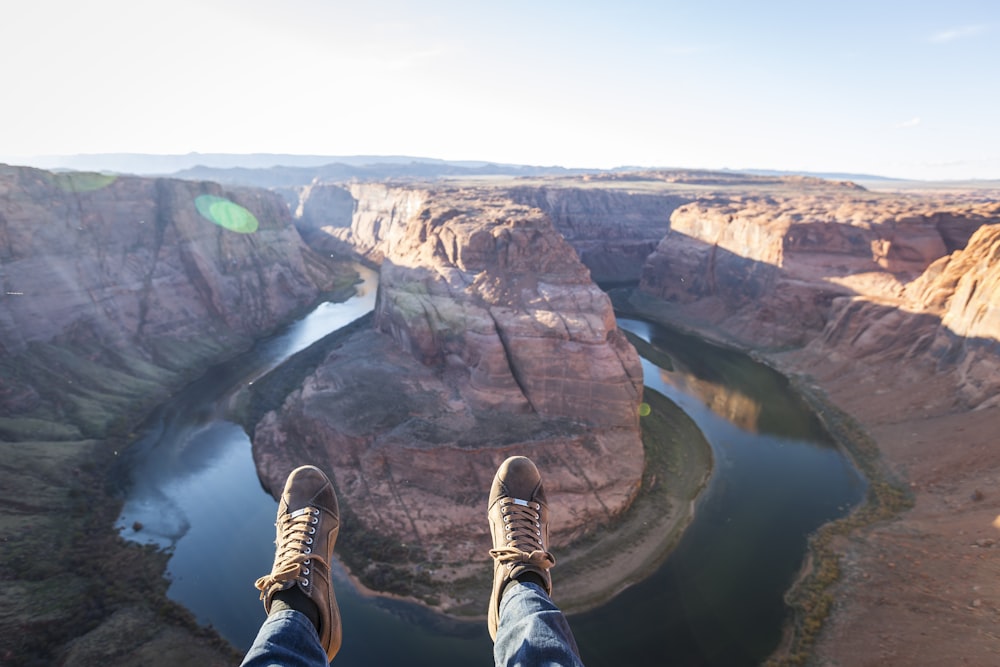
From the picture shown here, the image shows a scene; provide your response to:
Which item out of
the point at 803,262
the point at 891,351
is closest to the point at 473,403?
the point at 891,351

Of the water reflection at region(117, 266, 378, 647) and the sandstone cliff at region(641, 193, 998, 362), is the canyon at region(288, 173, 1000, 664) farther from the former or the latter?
the water reflection at region(117, 266, 378, 647)

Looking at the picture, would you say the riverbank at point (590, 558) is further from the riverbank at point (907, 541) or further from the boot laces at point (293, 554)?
the boot laces at point (293, 554)

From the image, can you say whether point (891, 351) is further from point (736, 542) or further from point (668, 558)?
point (668, 558)

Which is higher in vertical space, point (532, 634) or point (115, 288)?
point (532, 634)

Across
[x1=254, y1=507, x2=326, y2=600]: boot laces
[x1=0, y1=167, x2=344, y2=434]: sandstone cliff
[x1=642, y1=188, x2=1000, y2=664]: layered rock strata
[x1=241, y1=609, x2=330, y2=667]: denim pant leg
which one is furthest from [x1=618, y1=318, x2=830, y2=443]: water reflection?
[x1=0, y1=167, x2=344, y2=434]: sandstone cliff

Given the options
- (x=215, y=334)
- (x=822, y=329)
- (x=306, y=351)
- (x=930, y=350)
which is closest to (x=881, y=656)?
(x=930, y=350)

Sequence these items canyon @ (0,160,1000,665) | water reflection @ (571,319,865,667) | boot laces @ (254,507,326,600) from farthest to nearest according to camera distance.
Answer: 1. canyon @ (0,160,1000,665)
2. water reflection @ (571,319,865,667)
3. boot laces @ (254,507,326,600)
